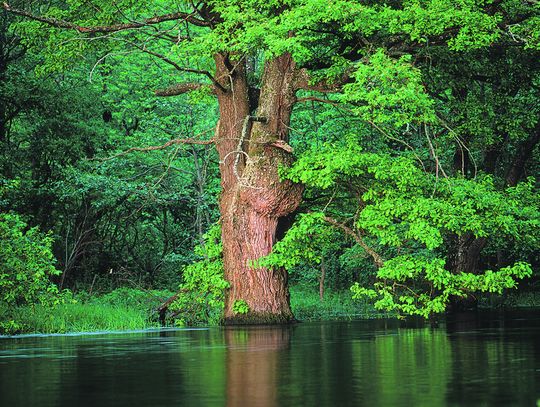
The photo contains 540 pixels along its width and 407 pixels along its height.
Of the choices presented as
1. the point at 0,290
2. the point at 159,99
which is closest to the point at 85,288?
the point at 159,99

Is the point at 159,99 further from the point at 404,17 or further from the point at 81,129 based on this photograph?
the point at 404,17

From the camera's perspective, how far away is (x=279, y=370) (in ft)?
38.8

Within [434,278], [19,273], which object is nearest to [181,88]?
[19,273]

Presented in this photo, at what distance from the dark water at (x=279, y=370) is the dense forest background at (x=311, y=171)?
11.9 feet

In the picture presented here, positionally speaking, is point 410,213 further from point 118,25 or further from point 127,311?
point 127,311

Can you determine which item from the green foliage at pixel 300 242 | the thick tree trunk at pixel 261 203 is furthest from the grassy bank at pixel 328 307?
the green foliage at pixel 300 242

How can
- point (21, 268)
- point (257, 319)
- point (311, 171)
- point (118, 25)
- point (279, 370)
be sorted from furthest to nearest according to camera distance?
point (118, 25), point (257, 319), point (311, 171), point (21, 268), point (279, 370)

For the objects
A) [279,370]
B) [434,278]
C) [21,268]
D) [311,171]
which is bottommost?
[279,370]

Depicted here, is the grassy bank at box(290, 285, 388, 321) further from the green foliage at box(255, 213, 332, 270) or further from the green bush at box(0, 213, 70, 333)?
the green bush at box(0, 213, 70, 333)

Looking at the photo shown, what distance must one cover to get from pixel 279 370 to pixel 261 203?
13419mm

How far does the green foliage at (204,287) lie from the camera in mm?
26500

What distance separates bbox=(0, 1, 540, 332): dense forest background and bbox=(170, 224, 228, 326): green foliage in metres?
0.06

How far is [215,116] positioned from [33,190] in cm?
767

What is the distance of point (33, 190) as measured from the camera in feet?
120
